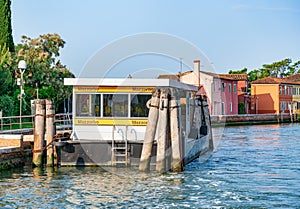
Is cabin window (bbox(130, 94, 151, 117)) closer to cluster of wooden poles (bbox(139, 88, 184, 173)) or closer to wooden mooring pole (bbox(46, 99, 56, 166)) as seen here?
cluster of wooden poles (bbox(139, 88, 184, 173))

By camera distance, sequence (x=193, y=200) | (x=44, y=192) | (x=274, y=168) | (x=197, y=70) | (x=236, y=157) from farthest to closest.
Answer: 1. (x=197, y=70)
2. (x=236, y=157)
3. (x=274, y=168)
4. (x=44, y=192)
5. (x=193, y=200)

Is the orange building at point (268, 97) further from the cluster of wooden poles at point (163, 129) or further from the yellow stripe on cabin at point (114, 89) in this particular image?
the cluster of wooden poles at point (163, 129)

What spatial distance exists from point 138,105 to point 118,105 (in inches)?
28.3

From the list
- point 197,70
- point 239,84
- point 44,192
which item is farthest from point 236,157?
point 239,84

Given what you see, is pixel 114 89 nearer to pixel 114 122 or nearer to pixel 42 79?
pixel 114 122

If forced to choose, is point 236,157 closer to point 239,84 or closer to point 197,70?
point 197,70

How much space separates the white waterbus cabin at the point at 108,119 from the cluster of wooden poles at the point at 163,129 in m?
1.35

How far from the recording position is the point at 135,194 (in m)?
15.0

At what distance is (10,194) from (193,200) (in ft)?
17.2

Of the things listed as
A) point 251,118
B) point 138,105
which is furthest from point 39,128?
point 251,118

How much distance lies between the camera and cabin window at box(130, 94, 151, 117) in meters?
19.1

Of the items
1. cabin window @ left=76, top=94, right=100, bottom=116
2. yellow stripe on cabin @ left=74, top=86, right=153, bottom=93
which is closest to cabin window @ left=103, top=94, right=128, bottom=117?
yellow stripe on cabin @ left=74, top=86, right=153, bottom=93

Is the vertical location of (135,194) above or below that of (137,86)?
below

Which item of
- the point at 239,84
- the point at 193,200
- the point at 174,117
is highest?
the point at 239,84
